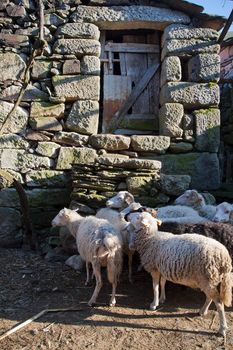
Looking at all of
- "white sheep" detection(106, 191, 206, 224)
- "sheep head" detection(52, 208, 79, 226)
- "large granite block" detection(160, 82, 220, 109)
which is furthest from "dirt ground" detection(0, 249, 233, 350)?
"large granite block" detection(160, 82, 220, 109)

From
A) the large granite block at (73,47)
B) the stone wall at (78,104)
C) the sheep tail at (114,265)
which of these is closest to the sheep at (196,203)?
the stone wall at (78,104)

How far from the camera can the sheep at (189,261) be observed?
3.64m

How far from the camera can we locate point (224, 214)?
4.96 m

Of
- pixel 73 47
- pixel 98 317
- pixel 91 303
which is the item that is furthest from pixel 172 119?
pixel 98 317

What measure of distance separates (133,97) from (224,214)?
3.34 metres

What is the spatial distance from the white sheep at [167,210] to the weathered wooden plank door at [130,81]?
220cm

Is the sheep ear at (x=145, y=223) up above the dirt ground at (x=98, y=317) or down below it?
above

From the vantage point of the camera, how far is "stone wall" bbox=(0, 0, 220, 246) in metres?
6.71

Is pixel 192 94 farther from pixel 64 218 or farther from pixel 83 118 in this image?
pixel 64 218

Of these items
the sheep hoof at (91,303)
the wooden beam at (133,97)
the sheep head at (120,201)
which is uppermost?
the wooden beam at (133,97)

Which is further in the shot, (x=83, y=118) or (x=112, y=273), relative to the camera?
(x=83, y=118)

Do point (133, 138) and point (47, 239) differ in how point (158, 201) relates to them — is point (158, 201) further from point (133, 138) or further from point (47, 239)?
point (47, 239)

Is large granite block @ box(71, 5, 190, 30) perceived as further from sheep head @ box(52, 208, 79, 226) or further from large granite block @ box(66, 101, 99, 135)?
sheep head @ box(52, 208, 79, 226)

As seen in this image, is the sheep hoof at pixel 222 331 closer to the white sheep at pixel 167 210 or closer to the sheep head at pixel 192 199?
the white sheep at pixel 167 210
